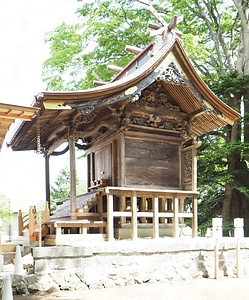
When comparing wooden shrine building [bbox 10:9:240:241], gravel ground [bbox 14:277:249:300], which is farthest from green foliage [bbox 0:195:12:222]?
gravel ground [bbox 14:277:249:300]

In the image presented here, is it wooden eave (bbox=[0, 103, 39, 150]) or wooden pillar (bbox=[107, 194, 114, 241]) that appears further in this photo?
wooden pillar (bbox=[107, 194, 114, 241])

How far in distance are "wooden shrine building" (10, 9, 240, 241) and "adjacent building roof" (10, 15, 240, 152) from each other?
24mm

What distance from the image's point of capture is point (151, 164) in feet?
35.8


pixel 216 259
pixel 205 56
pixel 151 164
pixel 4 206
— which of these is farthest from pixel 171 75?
pixel 4 206

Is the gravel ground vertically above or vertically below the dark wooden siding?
below

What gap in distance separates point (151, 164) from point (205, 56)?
923 cm

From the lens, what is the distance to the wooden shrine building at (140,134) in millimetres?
9453

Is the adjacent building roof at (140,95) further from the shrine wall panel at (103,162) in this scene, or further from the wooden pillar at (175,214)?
the wooden pillar at (175,214)

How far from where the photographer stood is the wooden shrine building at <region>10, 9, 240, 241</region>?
372 inches

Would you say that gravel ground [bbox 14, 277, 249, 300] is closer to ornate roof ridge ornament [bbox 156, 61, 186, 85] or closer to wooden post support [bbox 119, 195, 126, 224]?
wooden post support [bbox 119, 195, 126, 224]

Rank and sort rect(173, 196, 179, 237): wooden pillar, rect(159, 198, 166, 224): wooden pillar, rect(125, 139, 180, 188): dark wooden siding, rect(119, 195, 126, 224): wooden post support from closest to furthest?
1. rect(173, 196, 179, 237): wooden pillar
2. rect(119, 195, 126, 224): wooden post support
3. rect(125, 139, 180, 188): dark wooden siding
4. rect(159, 198, 166, 224): wooden pillar

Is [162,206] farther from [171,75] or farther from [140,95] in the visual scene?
[171,75]

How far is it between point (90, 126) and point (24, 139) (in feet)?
7.41

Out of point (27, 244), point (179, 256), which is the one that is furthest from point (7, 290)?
point (179, 256)
